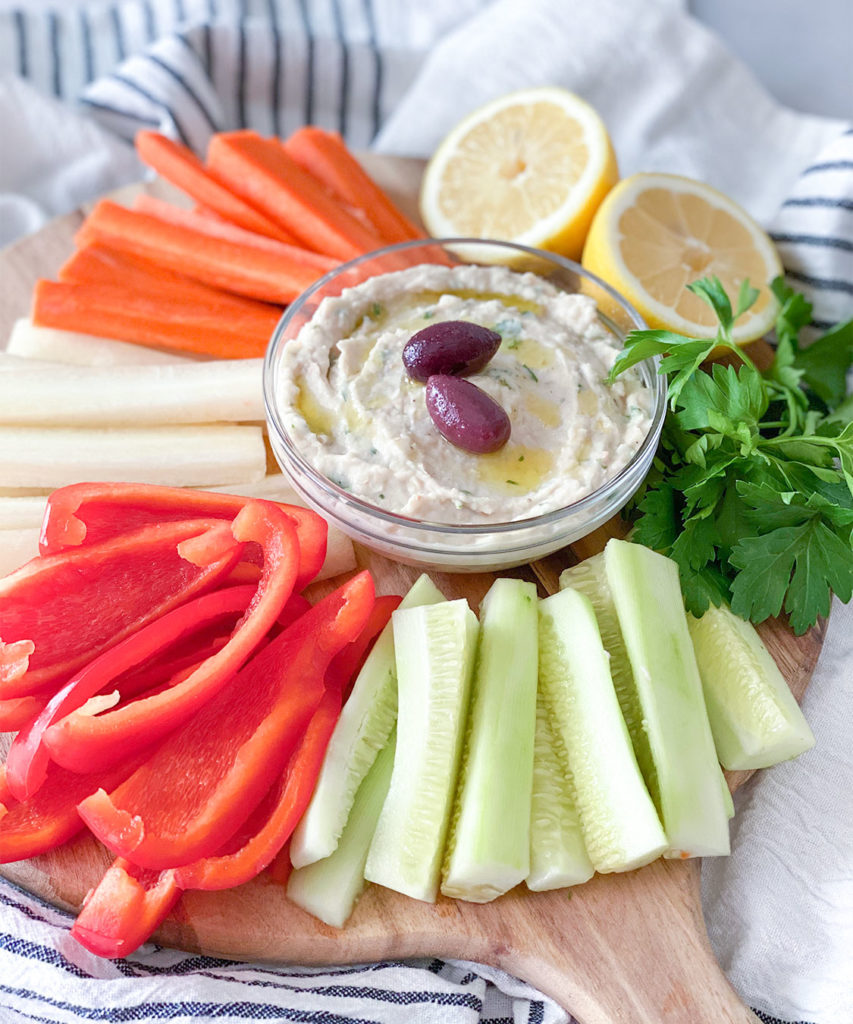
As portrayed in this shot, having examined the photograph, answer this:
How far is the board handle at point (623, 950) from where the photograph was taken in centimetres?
219

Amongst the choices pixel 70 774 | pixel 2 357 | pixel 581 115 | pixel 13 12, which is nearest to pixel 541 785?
pixel 70 774

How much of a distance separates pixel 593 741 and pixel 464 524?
1.95 ft

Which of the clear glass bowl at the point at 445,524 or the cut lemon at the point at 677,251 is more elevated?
the cut lemon at the point at 677,251

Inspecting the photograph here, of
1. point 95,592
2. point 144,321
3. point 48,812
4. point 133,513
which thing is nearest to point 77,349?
point 144,321

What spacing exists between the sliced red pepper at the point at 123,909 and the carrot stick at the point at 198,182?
2.13 m

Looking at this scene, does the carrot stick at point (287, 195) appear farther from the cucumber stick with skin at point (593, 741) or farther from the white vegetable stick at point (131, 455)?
the cucumber stick with skin at point (593, 741)

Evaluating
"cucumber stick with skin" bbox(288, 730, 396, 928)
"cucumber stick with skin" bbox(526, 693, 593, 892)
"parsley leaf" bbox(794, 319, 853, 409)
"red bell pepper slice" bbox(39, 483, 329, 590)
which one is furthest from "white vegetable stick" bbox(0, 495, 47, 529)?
"parsley leaf" bbox(794, 319, 853, 409)

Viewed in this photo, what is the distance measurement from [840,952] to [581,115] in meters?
2.63

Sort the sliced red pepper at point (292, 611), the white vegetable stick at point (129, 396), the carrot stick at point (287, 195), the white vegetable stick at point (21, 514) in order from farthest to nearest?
the carrot stick at point (287, 195) → the white vegetable stick at point (129, 396) → the white vegetable stick at point (21, 514) → the sliced red pepper at point (292, 611)

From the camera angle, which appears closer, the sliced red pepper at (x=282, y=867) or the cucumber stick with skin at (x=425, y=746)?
the cucumber stick with skin at (x=425, y=746)

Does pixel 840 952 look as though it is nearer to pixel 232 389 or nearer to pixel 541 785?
pixel 541 785

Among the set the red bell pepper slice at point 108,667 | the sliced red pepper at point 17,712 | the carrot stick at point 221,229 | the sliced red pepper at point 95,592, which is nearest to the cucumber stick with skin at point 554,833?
the red bell pepper slice at point 108,667

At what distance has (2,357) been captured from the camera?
3.04m

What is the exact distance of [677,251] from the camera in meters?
3.31
